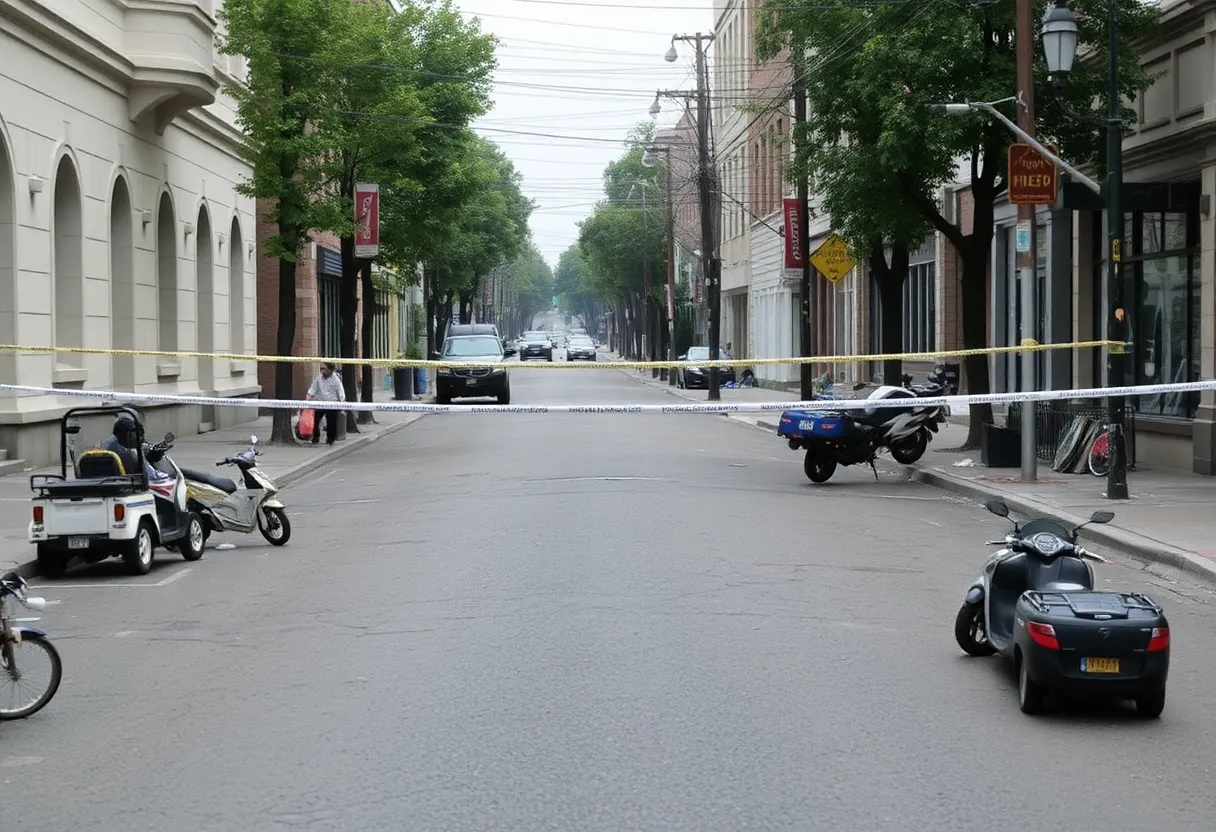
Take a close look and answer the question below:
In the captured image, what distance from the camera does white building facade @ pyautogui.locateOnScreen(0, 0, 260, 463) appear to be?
22.2 meters

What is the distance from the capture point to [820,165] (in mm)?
24906

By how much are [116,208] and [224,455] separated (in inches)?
205

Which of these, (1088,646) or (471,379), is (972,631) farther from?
(471,379)


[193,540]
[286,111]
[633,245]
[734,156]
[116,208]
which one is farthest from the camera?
[633,245]

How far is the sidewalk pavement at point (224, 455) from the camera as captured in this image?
48.8ft

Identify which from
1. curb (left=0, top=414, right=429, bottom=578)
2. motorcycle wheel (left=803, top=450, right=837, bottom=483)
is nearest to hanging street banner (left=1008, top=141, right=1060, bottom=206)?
motorcycle wheel (left=803, top=450, right=837, bottom=483)

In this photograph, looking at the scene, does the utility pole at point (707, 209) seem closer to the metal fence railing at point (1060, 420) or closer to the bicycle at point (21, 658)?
the metal fence railing at point (1060, 420)

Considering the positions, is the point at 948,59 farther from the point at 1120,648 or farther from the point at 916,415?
the point at 1120,648

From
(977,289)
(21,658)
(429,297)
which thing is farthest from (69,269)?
(429,297)

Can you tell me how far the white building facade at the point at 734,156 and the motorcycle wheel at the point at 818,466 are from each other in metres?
43.3

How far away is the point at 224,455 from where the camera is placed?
26.5 meters

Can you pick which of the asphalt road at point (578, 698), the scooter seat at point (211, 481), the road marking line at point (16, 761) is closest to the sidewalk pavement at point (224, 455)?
the scooter seat at point (211, 481)

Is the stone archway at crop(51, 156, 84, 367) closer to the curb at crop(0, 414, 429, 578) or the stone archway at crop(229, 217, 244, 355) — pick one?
the curb at crop(0, 414, 429, 578)

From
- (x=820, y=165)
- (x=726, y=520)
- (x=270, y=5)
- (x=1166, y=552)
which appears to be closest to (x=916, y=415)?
(x=820, y=165)
